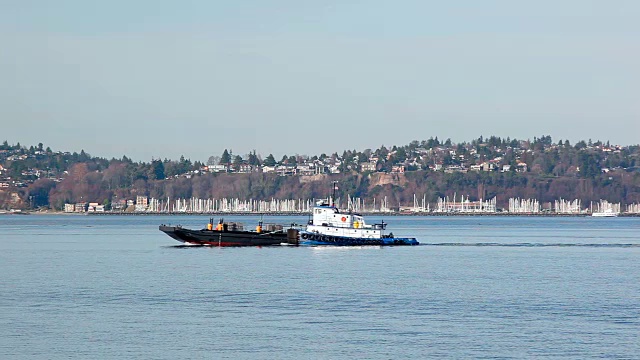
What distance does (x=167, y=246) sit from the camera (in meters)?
125

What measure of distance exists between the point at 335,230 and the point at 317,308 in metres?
56.7

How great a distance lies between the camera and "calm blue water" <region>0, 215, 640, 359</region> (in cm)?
4716

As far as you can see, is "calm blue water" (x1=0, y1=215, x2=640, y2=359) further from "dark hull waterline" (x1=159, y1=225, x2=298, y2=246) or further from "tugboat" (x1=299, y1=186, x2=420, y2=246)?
"dark hull waterline" (x1=159, y1=225, x2=298, y2=246)

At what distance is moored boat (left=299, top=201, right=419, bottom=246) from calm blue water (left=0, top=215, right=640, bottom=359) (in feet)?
49.2

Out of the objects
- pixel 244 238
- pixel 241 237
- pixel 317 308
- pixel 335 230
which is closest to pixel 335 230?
pixel 335 230

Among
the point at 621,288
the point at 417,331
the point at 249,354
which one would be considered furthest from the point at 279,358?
the point at 621,288

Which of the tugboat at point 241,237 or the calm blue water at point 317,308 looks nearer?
the calm blue water at point 317,308

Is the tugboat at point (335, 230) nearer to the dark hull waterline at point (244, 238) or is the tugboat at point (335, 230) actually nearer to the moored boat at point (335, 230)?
the moored boat at point (335, 230)

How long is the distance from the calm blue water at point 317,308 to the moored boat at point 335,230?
49.2 ft

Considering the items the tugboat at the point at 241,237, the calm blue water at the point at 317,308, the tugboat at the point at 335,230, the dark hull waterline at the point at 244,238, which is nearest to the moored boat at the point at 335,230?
the tugboat at the point at 335,230

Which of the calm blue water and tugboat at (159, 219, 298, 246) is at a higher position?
tugboat at (159, 219, 298, 246)

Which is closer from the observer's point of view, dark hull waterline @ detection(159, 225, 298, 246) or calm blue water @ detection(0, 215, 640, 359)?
calm blue water @ detection(0, 215, 640, 359)

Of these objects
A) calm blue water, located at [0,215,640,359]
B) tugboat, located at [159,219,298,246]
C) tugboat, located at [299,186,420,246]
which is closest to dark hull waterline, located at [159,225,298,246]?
tugboat, located at [159,219,298,246]

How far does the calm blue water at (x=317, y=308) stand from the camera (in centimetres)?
4716
